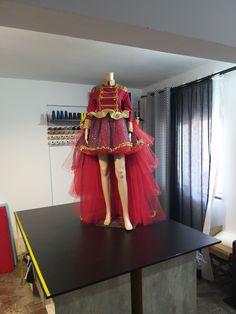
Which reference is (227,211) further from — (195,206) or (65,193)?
(65,193)

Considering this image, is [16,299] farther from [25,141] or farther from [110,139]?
[110,139]

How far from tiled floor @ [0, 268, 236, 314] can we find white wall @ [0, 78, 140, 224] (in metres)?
0.90

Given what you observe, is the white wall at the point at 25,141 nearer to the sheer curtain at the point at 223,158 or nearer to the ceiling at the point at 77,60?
the ceiling at the point at 77,60

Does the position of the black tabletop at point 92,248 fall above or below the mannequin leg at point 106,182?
below

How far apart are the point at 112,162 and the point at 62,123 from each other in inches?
61.7

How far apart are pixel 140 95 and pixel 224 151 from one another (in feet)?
5.45

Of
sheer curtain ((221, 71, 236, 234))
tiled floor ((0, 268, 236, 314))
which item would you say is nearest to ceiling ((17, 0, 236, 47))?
sheer curtain ((221, 71, 236, 234))

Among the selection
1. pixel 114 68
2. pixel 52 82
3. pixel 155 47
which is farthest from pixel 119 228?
pixel 52 82

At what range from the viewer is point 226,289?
2195 mm

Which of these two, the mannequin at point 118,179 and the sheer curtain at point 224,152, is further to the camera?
the sheer curtain at point 224,152

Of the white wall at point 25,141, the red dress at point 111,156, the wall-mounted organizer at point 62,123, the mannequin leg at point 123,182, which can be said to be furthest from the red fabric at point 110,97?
the white wall at point 25,141

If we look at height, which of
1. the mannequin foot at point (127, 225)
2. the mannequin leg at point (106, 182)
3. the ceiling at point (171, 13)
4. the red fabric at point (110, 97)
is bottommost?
the mannequin foot at point (127, 225)

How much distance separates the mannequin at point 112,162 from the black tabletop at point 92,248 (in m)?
0.12

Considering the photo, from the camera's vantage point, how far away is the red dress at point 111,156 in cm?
153
